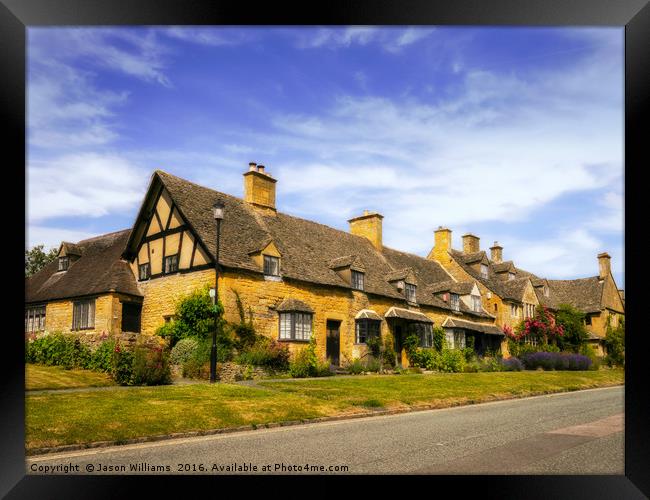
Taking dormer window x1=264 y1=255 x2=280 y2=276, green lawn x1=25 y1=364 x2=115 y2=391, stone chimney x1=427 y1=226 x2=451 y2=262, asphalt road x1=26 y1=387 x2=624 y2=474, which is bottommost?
green lawn x1=25 y1=364 x2=115 y2=391

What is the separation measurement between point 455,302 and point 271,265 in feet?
57.7

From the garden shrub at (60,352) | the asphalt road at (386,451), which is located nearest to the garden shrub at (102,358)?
the garden shrub at (60,352)

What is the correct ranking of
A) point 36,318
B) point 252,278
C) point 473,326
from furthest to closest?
1. point 473,326
2. point 36,318
3. point 252,278

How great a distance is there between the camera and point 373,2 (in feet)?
20.2

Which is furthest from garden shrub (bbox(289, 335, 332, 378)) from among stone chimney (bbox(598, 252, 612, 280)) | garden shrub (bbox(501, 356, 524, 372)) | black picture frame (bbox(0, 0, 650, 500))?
stone chimney (bbox(598, 252, 612, 280))

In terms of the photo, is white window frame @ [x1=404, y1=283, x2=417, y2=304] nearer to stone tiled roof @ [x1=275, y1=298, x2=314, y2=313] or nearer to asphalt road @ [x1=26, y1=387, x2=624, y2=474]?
stone tiled roof @ [x1=275, y1=298, x2=314, y2=313]

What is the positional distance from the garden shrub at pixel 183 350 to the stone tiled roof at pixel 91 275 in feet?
17.9

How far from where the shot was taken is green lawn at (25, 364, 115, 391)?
1727 centimetres

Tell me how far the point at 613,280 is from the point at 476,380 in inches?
1605

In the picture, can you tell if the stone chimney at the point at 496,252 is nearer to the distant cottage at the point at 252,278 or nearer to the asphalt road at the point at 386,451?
the distant cottage at the point at 252,278

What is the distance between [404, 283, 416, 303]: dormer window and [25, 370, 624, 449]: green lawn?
42.0 ft

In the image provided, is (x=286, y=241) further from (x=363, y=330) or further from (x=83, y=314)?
(x=83, y=314)

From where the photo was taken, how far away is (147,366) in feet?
60.0

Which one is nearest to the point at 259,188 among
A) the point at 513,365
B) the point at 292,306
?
the point at 292,306
